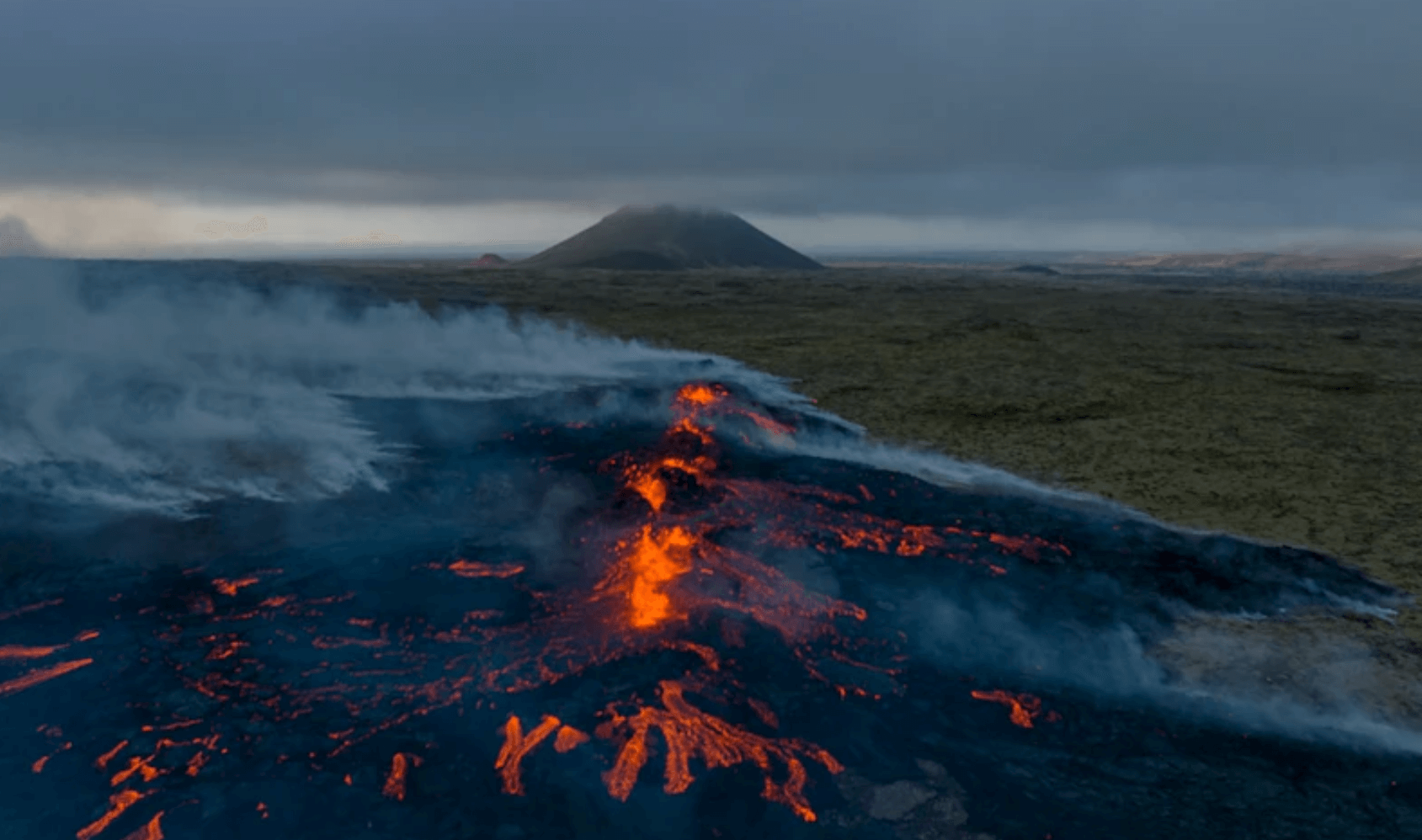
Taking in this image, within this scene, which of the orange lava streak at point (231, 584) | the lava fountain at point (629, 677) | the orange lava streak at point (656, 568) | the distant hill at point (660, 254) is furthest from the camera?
the distant hill at point (660, 254)

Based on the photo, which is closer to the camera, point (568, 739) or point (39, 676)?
point (568, 739)

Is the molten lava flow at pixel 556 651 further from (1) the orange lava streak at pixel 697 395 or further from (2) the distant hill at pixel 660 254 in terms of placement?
(2) the distant hill at pixel 660 254

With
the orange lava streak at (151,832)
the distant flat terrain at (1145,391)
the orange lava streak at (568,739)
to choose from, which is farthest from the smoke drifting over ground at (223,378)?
the orange lava streak at (568,739)

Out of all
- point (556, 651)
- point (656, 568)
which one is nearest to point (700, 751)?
point (556, 651)

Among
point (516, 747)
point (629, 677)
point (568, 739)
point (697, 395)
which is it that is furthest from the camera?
point (697, 395)

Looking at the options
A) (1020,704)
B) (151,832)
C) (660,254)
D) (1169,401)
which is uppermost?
(660,254)

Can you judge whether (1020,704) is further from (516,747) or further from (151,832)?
(151,832)
